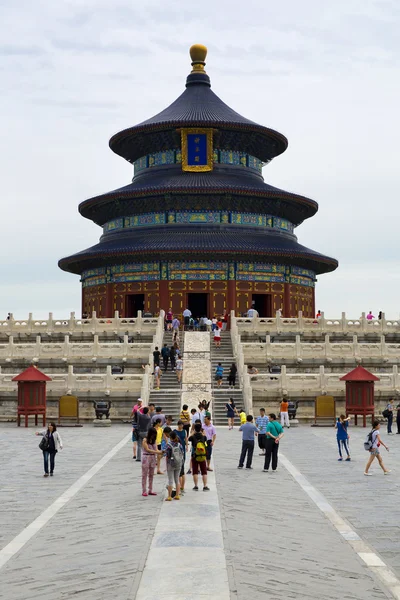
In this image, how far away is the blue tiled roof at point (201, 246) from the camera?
203 feet

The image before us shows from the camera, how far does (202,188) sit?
210ft

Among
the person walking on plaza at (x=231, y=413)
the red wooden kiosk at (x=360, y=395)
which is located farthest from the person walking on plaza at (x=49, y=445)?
the red wooden kiosk at (x=360, y=395)

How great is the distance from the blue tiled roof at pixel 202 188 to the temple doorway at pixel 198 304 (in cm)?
717

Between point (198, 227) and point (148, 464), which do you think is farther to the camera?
point (198, 227)

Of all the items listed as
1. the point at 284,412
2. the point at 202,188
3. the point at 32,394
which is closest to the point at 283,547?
the point at 284,412

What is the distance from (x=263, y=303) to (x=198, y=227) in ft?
22.8

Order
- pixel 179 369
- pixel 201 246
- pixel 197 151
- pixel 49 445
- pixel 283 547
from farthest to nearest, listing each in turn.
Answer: pixel 197 151, pixel 201 246, pixel 179 369, pixel 49 445, pixel 283 547

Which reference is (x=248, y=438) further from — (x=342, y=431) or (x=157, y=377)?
(x=157, y=377)

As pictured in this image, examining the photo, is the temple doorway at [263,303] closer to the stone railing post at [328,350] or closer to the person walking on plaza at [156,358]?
the stone railing post at [328,350]

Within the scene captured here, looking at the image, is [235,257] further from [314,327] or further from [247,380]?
[247,380]

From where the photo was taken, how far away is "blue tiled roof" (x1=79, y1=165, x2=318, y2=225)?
64.3 m

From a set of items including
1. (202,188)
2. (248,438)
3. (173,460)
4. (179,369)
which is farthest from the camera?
(202,188)

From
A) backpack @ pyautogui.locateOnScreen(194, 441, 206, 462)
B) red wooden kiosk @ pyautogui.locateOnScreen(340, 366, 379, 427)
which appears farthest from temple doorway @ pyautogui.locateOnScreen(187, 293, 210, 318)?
backpack @ pyautogui.locateOnScreen(194, 441, 206, 462)

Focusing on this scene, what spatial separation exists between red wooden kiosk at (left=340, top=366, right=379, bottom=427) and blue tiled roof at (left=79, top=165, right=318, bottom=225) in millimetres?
28060
